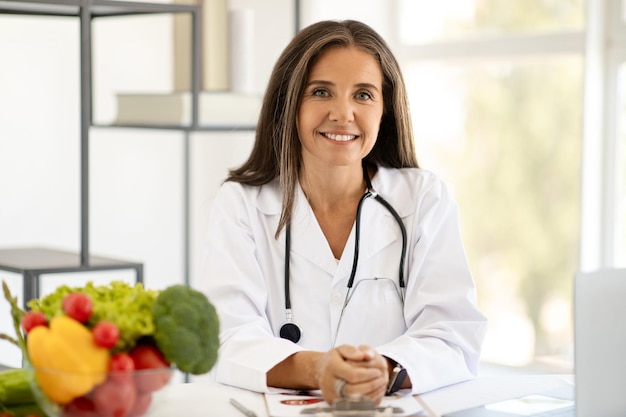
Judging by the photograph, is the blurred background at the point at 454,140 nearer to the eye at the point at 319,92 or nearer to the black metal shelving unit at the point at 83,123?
the black metal shelving unit at the point at 83,123

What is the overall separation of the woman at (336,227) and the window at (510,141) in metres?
1.09

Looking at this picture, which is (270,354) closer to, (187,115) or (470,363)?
(470,363)

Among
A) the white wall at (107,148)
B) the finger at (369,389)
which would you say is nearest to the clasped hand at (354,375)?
the finger at (369,389)

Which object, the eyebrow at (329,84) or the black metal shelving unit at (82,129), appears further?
the black metal shelving unit at (82,129)

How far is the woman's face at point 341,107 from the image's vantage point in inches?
80.8

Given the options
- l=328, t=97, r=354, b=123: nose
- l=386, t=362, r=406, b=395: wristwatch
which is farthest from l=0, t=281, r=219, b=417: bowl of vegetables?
l=328, t=97, r=354, b=123: nose

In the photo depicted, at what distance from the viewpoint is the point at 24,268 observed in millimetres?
2309

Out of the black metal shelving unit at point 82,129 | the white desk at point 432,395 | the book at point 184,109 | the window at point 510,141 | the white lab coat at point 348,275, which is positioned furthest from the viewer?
the window at point 510,141

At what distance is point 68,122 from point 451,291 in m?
1.96

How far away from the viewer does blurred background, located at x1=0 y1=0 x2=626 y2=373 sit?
296 centimetres

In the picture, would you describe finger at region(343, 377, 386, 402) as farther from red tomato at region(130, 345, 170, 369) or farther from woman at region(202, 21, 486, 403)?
red tomato at region(130, 345, 170, 369)

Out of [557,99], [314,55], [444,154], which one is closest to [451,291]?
[314,55]

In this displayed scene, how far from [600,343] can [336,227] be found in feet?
2.87

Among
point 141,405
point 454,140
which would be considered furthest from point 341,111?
point 454,140
